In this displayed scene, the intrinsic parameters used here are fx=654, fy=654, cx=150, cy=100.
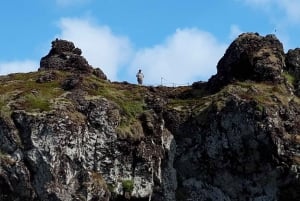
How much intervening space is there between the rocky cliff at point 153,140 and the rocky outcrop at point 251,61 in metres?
0.14

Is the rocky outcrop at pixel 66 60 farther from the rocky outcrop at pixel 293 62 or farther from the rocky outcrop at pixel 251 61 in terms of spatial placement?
the rocky outcrop at pixel 293 62

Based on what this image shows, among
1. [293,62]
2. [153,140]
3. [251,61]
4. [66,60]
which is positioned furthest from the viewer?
[66,60]

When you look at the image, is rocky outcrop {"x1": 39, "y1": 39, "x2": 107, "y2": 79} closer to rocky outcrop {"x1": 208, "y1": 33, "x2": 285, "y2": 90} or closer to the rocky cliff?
the rocky cliff

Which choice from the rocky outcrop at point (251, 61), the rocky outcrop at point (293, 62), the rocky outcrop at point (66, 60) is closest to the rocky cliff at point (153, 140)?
the rocky outcrop at point (251, 61)

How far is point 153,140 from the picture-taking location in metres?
70.8

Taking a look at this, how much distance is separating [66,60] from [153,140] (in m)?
21.3

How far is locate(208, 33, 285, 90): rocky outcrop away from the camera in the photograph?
76044 millimetres

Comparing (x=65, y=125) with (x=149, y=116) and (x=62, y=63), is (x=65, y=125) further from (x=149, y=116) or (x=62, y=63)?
(x=62, y=63)

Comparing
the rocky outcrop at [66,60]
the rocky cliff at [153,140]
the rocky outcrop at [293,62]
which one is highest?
the rocky outcrop at [66,60]

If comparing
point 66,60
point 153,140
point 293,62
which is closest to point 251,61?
point 293,62

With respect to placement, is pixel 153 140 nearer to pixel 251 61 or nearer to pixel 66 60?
pixel 251 61

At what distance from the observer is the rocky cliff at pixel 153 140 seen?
63.7m

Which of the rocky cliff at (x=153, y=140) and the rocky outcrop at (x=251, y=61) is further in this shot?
the rocky outcrop at (x=251, y=61)

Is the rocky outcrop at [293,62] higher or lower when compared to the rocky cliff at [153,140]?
higher
